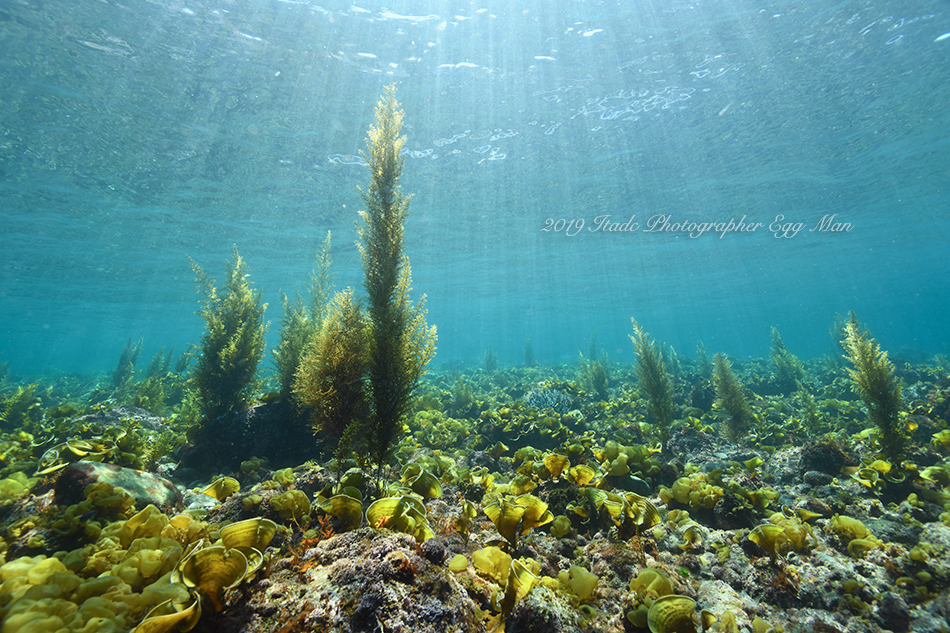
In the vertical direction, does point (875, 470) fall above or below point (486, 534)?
above

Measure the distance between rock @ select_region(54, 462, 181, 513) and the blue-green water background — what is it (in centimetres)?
1217

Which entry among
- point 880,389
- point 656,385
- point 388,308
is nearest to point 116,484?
point 388,308

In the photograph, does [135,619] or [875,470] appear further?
[875,470]

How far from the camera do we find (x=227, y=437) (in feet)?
23.9

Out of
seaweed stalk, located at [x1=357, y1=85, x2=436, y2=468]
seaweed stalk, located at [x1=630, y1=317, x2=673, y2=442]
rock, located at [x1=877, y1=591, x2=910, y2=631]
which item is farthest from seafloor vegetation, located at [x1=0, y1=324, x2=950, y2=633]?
seaweed stalk, located at [x1=630, y1=317, x2=673, y2=442]

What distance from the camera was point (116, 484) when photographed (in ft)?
12.3

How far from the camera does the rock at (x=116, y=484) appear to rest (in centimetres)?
354

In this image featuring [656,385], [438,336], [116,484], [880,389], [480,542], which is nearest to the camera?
[480,542]

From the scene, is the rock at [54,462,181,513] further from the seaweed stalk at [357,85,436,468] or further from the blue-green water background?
the blue-green water background

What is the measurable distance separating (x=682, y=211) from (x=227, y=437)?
2604 centimetres

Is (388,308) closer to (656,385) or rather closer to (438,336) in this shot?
(438,336)

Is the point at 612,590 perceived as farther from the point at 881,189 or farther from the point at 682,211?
the point at 881,189

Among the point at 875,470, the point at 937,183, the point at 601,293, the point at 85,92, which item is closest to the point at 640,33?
the point at 875,470

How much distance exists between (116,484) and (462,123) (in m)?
14.6
